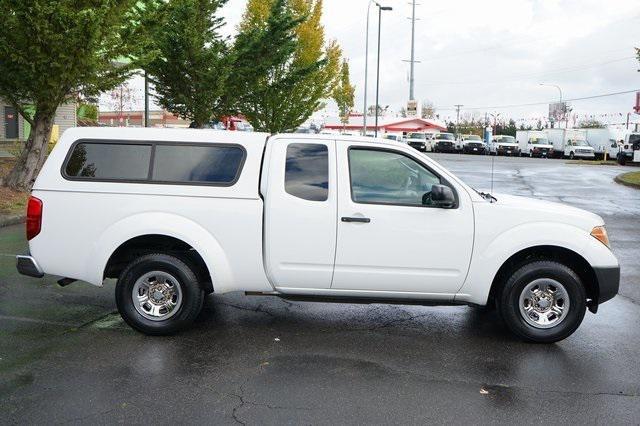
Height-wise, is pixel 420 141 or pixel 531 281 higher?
pixel 420 141

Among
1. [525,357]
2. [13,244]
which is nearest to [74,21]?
[13,244]

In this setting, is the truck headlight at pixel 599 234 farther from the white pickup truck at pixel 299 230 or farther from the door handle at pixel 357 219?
the door handle at pixel 357 219

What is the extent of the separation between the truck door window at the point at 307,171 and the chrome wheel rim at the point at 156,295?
1314 millimetres

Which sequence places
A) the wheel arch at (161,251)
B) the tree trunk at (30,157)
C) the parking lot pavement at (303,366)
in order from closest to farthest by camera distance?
the parking lot pavement at (303,366) < the wheel arch at (161,251) < the tree trunk at (30,157)

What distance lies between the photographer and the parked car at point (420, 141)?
5672cm

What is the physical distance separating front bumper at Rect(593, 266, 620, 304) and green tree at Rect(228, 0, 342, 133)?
1594 cm

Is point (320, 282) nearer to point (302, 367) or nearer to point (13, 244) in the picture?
point (302, 367)

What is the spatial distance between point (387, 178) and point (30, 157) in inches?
447

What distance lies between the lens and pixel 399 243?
537cm

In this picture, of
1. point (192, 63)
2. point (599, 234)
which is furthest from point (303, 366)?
point (192, 63)

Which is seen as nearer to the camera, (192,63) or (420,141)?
(192,63)

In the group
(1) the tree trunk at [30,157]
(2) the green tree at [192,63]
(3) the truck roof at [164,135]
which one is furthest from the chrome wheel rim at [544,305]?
(2) the green tree at [192,63]

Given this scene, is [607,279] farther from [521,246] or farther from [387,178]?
[387,178]

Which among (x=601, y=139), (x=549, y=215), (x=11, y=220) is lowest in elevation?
(x=11, y=220)
